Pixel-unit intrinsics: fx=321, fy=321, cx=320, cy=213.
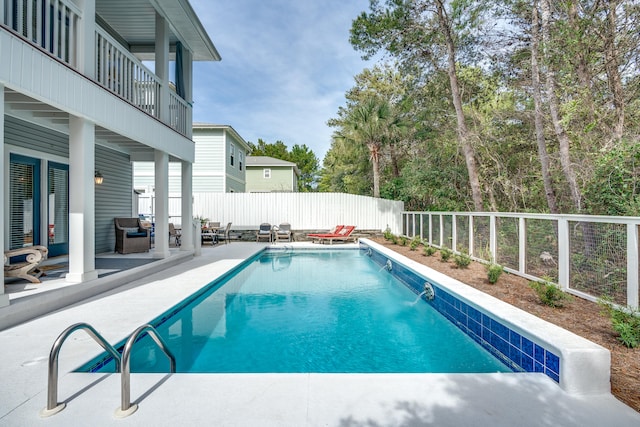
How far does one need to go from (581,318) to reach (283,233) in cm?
1127

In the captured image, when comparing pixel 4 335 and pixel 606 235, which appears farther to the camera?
pixel 606 235

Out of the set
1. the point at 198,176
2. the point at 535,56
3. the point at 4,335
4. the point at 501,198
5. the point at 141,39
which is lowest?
the point at 4,335

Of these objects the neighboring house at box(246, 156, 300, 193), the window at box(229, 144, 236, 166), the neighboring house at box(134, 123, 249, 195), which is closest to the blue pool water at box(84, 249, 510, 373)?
the neighboring house at box(134, 123, 249, 195)

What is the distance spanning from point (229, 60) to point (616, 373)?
21035mm

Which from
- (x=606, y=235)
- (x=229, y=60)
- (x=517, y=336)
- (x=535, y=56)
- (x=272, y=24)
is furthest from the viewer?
(x=229, y=60)

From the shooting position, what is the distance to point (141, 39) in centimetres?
819

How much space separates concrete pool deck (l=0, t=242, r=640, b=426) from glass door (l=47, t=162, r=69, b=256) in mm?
4961

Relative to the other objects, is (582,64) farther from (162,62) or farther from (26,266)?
(26,266)

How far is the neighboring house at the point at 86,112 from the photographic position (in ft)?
13.4

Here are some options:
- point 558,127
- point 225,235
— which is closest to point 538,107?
point 558,127

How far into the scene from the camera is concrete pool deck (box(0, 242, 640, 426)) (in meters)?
2.01

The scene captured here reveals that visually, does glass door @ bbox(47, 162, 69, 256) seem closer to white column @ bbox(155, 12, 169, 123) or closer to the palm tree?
white column @ bbox(155, 12, 169, 123)

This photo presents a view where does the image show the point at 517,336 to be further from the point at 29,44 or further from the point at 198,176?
the point at 198,176

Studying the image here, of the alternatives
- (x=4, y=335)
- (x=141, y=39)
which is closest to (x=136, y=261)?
(x=4, y=335)
